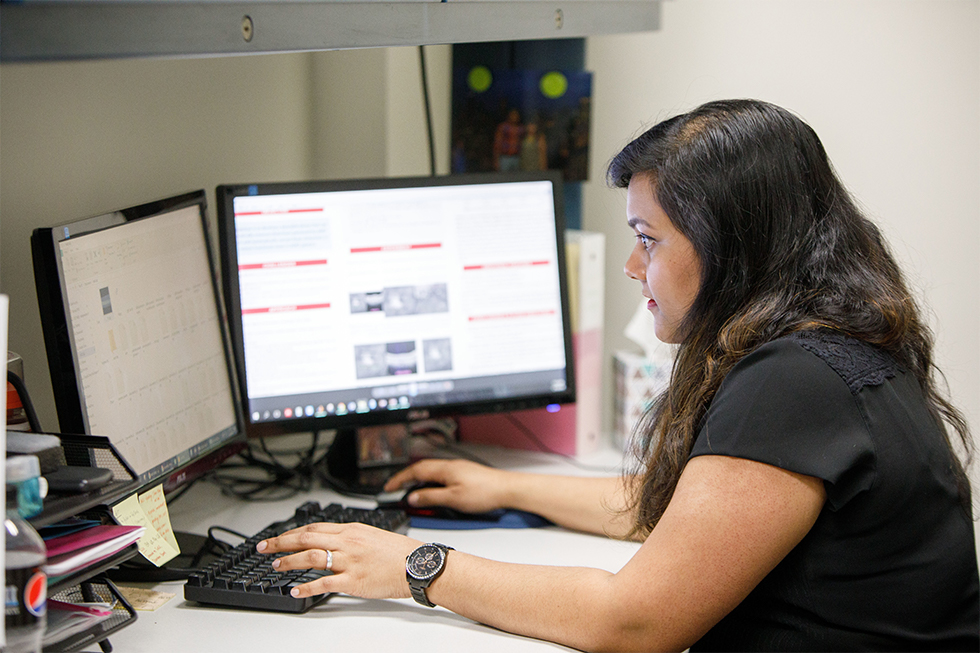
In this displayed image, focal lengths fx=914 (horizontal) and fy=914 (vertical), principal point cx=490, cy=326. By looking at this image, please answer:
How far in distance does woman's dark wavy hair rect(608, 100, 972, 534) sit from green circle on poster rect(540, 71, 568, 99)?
765 millimetres

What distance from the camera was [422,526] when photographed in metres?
1.29

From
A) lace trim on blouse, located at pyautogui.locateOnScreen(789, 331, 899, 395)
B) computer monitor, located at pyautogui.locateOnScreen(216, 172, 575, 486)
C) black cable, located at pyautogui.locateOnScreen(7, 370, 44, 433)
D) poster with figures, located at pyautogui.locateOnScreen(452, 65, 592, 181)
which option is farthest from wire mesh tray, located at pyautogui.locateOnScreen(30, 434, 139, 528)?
poster with figures, located at pyautogui.locateOnScreen(452, 65, 592, 181)

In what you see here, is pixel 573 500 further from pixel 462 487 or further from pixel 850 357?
pixel 850 357

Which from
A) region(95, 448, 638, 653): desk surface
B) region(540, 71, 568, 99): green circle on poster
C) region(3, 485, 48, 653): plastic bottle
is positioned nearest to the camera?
region(3, 485, 48, 653): plastic bottle

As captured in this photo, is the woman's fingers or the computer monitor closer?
the woman's fingers

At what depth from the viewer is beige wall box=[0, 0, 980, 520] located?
133 cm

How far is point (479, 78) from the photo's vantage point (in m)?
1.81

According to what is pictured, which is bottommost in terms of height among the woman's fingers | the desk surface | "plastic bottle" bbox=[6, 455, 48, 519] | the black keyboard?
the desk surface

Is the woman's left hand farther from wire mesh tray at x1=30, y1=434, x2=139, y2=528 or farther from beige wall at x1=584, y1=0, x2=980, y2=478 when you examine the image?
beige wall at x1=584, y1=0, x2=980, y2=478

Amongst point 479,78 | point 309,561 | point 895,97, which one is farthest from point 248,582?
point 895,97

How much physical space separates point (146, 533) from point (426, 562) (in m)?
0.31

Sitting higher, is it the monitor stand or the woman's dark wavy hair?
the woman's dark wavy hair

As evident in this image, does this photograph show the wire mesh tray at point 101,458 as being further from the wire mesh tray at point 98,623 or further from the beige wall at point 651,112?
the beige wall at point 651,112

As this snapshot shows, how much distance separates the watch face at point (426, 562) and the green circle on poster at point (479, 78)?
1062 millimetres
